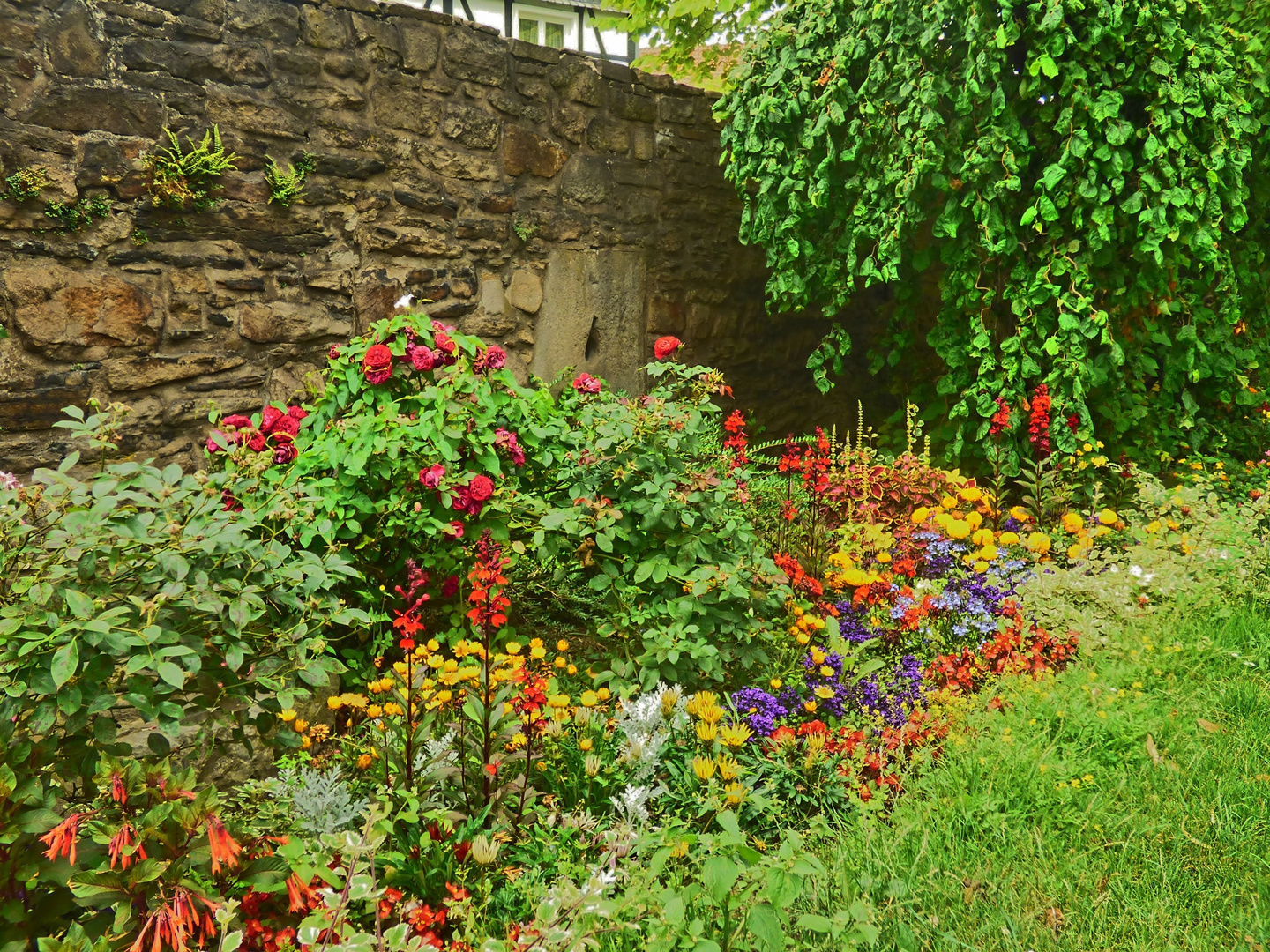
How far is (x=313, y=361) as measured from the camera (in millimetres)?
3689

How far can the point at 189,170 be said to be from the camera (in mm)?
3240

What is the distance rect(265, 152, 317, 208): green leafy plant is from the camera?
3.48 metres

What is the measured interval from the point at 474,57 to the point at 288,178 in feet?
3.91

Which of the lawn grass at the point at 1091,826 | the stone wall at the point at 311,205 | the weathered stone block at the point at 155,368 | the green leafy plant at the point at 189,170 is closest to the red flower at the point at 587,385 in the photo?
the stone wall at the point at 311,205

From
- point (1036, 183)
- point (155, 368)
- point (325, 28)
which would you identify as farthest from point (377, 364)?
point (1036, 183)

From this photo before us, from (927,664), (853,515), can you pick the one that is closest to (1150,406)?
(853,515)

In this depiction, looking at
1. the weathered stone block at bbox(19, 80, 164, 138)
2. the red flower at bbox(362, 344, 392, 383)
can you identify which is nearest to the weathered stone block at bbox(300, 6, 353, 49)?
the weathered stone block at bbox(19, 80, 164, 138)

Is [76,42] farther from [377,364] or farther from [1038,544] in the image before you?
[1038,544]

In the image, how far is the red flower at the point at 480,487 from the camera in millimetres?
2830

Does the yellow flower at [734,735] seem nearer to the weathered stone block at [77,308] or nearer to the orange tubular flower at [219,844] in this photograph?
the orange tubular flower at [219,844]

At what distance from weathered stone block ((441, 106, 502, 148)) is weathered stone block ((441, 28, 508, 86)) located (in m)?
0.15

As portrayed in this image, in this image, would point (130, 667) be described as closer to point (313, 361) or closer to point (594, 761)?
point (594, 761)

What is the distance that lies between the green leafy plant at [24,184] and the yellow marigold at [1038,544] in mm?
3900

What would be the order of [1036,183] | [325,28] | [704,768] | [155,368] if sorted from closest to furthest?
[704,768]
[155,368]
[325,28]
[1036,183]
